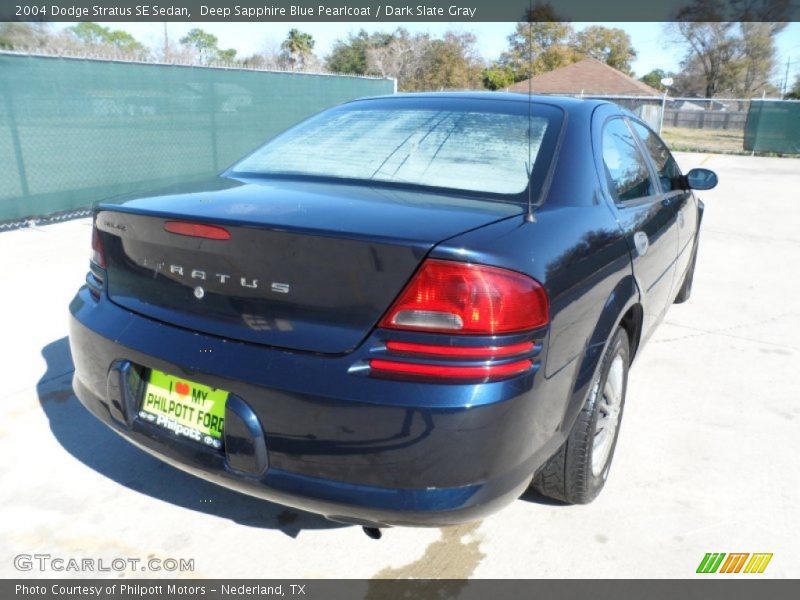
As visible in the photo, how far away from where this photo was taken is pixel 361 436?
1.71 m

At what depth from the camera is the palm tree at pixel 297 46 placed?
46812mm

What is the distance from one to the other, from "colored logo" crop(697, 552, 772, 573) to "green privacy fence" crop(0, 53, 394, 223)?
644 centimetres

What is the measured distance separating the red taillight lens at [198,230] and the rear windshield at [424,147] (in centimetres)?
66

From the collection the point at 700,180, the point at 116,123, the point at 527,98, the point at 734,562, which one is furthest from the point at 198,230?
the point at 116,123

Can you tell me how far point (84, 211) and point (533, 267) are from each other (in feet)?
24.4

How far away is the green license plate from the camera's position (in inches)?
74.1

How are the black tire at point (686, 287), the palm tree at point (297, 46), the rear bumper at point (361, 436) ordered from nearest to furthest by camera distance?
the rear bumper at point (361, 436) < the black tire at point (686, 287) < the palm tree at point (297, 46)

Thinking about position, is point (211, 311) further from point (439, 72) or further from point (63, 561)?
point (439, 72)

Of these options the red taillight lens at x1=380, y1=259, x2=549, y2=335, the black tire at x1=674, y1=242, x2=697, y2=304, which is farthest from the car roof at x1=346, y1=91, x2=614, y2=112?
the black tire at x1=674, y1=242, x2=697, y2=304

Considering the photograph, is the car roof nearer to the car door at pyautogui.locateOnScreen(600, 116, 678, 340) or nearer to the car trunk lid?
the car door at pyautogui.locateOnScreen(600, 116, 678, 340)

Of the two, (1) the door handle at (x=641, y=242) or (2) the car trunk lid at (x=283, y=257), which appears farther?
(1) the door handle at (x=641, y=242)

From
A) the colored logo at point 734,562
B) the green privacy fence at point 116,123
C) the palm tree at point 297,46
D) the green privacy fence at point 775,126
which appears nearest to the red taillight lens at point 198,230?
the colored logo at point 734,562

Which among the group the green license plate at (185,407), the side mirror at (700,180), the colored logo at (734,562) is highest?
the side mirror at (700,180)

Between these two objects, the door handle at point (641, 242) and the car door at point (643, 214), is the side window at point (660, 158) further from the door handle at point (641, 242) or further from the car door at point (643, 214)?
the door handle at point (641, 242)
